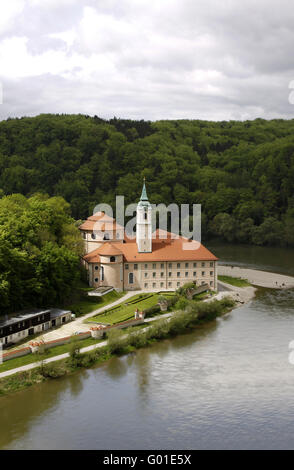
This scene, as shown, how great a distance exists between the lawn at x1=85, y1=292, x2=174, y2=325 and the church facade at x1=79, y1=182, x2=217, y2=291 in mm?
2384

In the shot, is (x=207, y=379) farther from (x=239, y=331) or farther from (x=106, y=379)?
(x=239, y=331)

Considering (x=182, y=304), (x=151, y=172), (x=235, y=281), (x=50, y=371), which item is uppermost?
(x=151, y=172)

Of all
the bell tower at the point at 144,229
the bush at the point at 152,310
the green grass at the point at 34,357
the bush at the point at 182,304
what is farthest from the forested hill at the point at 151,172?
the green grass at the point at 34,357

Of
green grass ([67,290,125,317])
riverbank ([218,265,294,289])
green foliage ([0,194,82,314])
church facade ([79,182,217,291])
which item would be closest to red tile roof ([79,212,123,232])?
church facade ([79,182,217,291])

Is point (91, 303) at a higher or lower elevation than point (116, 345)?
higher

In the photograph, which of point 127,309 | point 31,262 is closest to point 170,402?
point 127,309

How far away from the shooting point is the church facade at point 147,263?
2176 inches

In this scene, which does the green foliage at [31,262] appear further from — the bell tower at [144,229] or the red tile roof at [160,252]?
the bell tower at [144,229]

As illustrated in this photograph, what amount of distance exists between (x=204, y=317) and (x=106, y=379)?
16.0m

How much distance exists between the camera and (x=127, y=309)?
49.0 metres

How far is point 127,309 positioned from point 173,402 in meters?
17.7

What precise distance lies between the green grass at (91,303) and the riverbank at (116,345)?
6.74 meters

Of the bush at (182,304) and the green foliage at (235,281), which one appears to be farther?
the green foliage at (235,281)

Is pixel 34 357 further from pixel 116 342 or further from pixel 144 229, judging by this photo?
pixel 144 229
